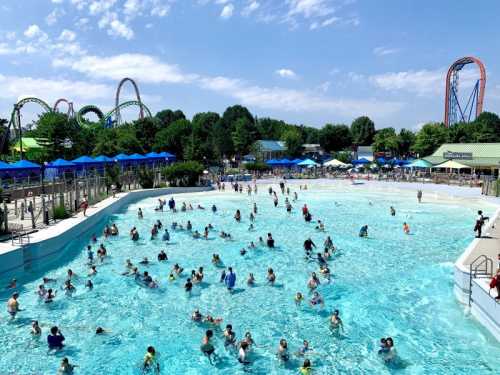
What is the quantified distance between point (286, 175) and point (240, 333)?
43.4m

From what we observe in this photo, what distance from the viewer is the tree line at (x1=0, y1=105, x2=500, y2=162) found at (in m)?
45.9

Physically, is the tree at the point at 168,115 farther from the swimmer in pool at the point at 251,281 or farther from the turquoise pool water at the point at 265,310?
the swimmer in pool at the point at 251,281

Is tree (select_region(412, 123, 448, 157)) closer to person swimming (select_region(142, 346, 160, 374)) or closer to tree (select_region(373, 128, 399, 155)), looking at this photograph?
tree (select_region(373, 128, 399, 155))

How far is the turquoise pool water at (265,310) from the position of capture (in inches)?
394

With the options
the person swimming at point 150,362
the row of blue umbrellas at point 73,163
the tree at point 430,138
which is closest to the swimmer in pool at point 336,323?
the person swimming at point 150,362

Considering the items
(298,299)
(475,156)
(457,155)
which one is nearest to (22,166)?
(298,299)

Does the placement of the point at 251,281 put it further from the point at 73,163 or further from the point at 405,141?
the point at 405,141

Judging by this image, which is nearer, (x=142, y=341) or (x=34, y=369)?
(x=34, y=369)

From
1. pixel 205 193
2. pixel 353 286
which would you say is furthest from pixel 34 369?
pixel 205 193

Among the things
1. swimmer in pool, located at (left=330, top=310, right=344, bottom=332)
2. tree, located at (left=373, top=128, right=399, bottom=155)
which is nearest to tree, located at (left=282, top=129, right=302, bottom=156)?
tree, located at (left=373, top=128, right=399, bottom=155)

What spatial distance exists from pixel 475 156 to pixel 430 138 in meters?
15.3

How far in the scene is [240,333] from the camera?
11.4m

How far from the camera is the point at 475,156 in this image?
5303 cm

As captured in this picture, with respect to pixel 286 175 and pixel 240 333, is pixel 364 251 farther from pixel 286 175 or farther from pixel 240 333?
pixel 286 175
